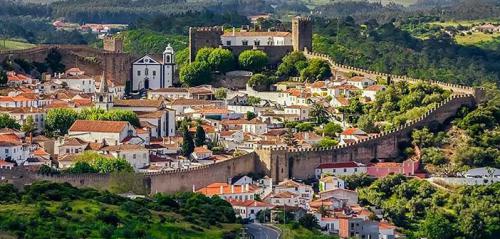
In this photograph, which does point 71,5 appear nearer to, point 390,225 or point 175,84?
point 175,84

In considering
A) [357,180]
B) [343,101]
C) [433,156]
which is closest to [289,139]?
[357,180]

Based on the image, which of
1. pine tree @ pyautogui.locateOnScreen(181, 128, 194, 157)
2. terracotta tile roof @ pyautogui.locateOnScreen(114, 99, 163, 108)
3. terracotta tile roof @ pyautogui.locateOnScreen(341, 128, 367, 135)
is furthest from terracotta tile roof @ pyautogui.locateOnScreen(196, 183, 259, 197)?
terracotta tile roof @ pyautogui.locateOnScreen(114, 99, 163, 108)

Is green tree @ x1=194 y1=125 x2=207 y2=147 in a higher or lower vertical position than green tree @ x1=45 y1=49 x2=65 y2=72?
lower

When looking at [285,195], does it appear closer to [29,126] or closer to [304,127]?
[304,127]

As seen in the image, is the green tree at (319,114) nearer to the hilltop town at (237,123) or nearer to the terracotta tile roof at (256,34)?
the hilltop town at (237,123)

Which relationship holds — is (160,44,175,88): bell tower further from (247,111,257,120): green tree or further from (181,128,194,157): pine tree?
(181,128,194,157): pine tree

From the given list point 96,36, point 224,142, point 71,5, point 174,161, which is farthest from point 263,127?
point 71,5

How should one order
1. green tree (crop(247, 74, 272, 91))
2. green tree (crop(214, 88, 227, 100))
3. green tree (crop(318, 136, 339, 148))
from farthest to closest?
1. green tree (crop(247, 74, 272, 91))
2. green tree (crop(214, 88, 227, 100))
3. green tree (crop(318, 136, 339, 148))
